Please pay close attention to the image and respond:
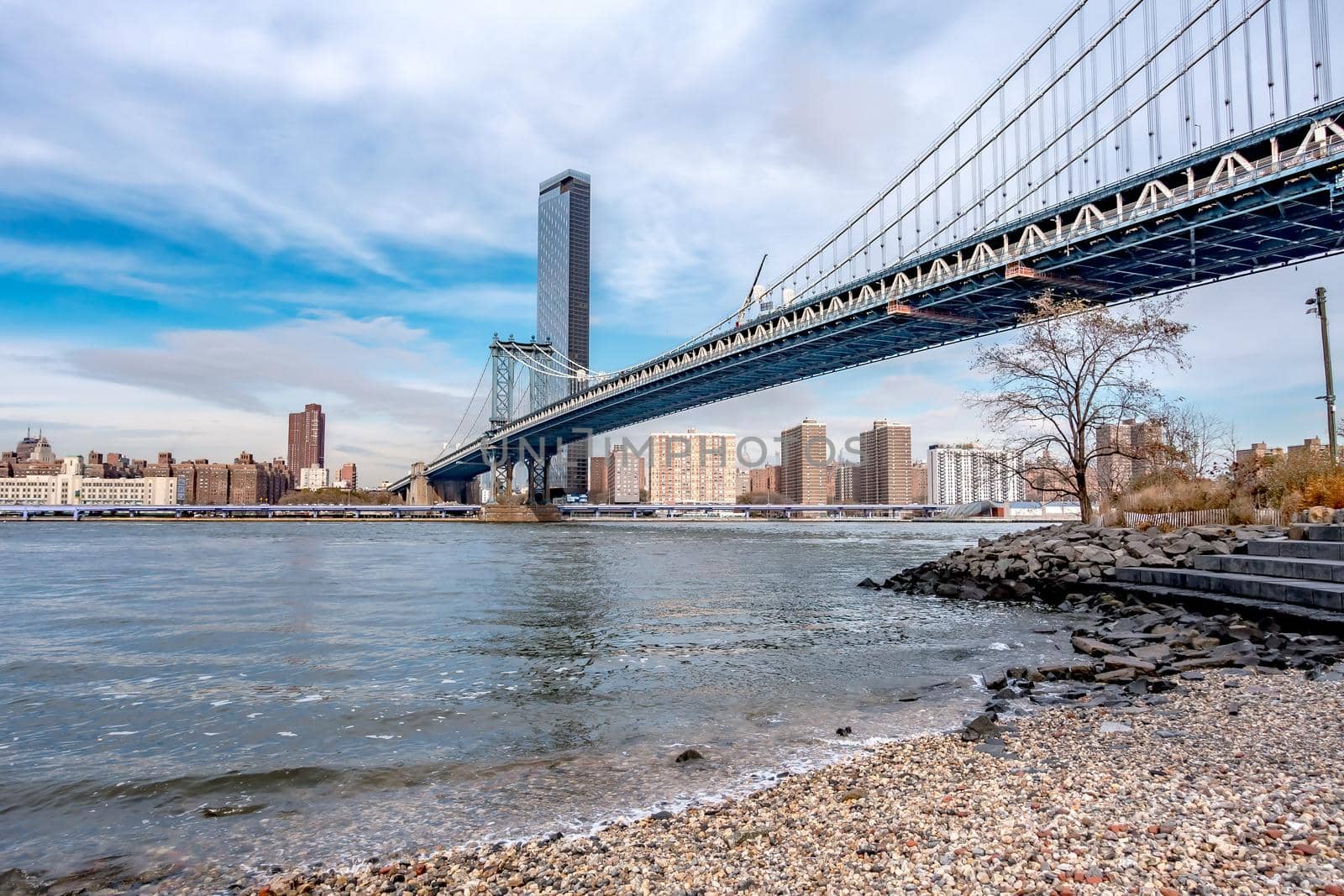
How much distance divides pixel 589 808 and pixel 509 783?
0.69 m

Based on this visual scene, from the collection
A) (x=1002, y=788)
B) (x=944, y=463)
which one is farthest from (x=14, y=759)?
(x=944, y=463)

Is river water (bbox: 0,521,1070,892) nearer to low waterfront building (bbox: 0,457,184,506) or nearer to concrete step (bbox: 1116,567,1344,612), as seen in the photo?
concrete step (bbox: 1116,567,1344,612)

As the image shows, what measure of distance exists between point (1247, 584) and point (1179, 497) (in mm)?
6147

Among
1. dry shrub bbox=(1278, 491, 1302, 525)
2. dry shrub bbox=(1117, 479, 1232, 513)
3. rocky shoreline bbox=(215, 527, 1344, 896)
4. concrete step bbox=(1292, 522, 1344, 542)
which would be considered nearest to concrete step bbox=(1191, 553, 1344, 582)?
concrete step bbox=(1292, 522, 1344, 542)

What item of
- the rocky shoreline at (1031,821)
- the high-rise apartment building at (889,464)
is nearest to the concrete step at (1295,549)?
the rocky shoreline at (1031,821)

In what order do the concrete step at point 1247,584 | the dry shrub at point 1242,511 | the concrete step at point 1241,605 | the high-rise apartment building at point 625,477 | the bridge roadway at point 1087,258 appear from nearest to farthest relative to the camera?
the concrete step at point 1241,605 < the concrete step at point 1247,584 < the dry shrub at point 1242,511 < the bridge roadway at point 1087,258 < the high-rise apartment building at point 625,477

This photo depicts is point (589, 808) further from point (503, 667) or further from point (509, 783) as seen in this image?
Result: point (503, 667)

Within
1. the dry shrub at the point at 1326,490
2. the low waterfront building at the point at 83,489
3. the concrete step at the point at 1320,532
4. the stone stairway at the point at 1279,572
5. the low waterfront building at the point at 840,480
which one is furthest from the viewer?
the low waterfront building at the point at 840,480

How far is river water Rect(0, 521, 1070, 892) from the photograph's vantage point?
159 inches

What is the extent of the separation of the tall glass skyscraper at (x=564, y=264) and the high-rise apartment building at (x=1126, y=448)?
452 ft

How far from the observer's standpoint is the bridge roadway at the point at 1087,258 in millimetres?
19562

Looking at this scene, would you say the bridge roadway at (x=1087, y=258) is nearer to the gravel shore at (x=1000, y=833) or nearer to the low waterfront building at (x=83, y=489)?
the gravel shore at (x=1000, y=833)

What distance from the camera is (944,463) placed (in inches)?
5743

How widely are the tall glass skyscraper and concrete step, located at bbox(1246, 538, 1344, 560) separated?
5729 inches
